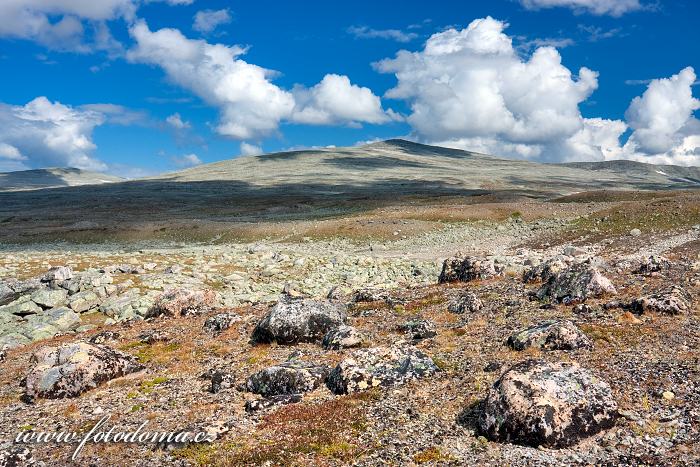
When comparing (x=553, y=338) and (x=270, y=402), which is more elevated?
(x=553, y=338)

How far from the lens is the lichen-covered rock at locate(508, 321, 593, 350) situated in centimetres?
1419

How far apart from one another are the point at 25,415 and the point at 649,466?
15185mm

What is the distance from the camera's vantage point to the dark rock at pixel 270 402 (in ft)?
40.5

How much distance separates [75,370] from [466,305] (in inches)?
571

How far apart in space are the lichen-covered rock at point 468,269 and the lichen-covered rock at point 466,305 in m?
6.53

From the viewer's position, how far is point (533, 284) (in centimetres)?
2341

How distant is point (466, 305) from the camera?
65.7ft

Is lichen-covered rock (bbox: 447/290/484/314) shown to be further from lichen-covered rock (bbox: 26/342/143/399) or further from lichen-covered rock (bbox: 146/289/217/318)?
lichen-covered rock (bbox: 146/289/217/318)

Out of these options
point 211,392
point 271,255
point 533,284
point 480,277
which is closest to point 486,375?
point 211,392

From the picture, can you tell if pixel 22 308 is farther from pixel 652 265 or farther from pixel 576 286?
pixel 652 265

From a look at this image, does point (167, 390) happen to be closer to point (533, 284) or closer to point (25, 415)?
point (25, 415)

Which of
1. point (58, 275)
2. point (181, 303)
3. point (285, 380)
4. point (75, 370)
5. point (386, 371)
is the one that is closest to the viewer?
point (386, 371)

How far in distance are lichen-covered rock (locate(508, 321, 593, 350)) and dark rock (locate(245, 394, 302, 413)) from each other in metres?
7.02

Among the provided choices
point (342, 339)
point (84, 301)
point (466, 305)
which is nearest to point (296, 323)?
point (342, 339)
